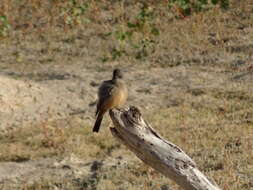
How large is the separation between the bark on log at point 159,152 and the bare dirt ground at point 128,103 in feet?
9.46

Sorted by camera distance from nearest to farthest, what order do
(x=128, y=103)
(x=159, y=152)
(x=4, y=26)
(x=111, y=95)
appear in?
(x=159, y=152) < (x=111, y=95) < (x=128, y=103) < (x=4, y=26)

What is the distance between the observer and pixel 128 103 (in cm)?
1315

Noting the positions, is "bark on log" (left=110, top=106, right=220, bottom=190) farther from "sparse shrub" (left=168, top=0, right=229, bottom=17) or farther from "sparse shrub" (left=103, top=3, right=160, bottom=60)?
"sparse shrub" (left=168, top=0, right=229, bottom=17)

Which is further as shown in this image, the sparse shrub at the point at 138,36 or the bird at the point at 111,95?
the sparse shrub at the point at 138,36

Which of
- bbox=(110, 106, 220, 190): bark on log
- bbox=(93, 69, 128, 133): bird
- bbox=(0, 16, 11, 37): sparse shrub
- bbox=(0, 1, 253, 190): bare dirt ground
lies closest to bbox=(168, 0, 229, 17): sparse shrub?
bbox=(0, 1, 253, 190): bare dirt ground

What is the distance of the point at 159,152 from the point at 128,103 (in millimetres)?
7553

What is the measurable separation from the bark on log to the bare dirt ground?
9.46ft

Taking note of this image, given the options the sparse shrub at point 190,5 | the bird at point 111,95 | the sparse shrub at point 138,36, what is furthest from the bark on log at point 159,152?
the sparse shrub at point 190,5

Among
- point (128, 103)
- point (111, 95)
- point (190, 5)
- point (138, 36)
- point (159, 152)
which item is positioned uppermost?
point (159, 152)

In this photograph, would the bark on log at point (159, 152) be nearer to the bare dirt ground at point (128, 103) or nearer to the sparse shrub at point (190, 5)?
→ the bare dirt ground at point (128, 103)

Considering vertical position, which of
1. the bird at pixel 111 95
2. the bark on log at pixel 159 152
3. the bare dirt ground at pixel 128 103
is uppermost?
the bark on log at pixel 159 152

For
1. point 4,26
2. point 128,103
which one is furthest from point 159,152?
point 4,26

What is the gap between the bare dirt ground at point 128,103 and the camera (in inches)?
371

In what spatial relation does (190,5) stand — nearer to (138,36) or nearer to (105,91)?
(138,36)
